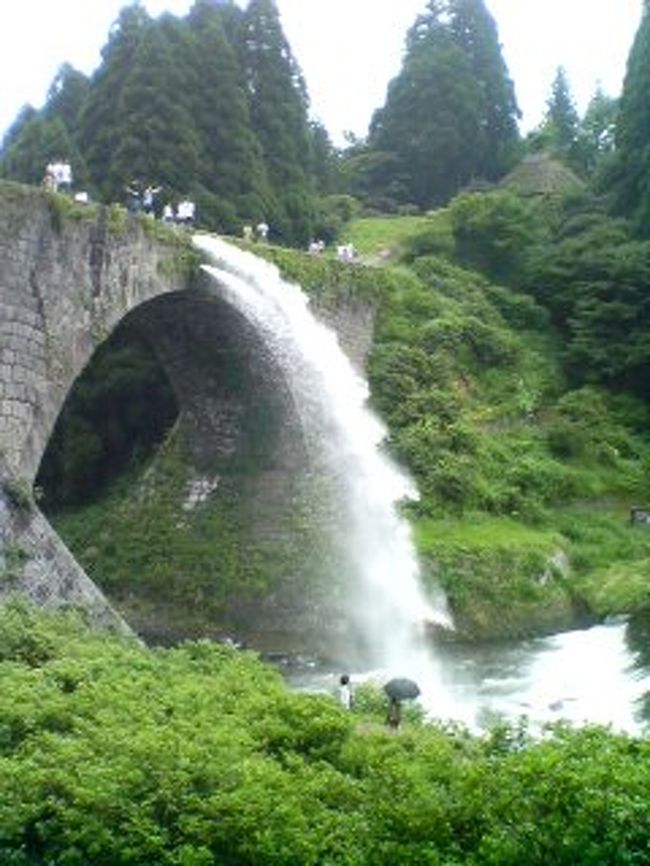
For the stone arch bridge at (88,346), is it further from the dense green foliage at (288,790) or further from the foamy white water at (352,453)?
the dense green foliage at (288,790)

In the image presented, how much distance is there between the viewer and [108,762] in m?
8.72

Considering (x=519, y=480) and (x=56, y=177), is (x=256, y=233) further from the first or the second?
(x=56, y=177)

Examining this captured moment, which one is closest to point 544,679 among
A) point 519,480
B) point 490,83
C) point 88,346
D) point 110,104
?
point 88,346

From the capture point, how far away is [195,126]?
37000 millimetres

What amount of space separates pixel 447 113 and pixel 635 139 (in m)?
16.0

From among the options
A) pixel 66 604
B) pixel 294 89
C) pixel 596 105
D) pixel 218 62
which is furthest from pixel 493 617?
pixel 596 105

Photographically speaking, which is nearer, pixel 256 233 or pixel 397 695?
pixel 397 695

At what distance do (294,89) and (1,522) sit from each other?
3036 cm

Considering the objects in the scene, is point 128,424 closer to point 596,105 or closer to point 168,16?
point 168,16

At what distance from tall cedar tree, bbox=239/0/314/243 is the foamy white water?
12.1m

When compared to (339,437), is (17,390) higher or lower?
lower

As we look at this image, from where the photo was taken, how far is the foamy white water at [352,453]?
24000 mm

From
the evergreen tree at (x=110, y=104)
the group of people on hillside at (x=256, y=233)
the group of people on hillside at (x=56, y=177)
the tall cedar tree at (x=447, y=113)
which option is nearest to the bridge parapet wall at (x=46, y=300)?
the group of people on hillside at (x=56, y=177)

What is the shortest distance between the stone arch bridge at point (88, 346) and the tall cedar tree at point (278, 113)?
13.1 metres
